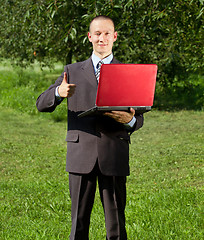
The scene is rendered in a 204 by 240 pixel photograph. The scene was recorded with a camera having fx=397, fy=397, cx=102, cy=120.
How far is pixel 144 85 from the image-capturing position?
2609mm

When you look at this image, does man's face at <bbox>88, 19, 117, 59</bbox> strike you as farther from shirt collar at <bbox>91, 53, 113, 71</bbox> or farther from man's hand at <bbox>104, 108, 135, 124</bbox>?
man's hand at <bbox>104, 108, 135, 124</bbox>

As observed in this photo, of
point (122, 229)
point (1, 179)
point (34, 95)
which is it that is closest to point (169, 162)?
point (1, 179)

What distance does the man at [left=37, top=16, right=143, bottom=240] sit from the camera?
9.27ft

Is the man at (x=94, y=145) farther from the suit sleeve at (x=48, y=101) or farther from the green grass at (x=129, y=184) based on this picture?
the green grass at (x=129, y=184)

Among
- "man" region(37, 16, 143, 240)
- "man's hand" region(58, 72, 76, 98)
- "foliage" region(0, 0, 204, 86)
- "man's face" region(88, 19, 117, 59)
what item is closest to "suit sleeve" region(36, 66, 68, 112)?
"man" region(37, 16, 143, 240)

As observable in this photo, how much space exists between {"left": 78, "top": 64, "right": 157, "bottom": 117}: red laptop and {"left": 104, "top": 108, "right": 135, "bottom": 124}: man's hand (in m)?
0.05

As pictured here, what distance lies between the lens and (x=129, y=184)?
6.46m

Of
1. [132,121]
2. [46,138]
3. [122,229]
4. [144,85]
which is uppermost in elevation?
[144,85]

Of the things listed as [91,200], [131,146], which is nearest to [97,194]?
[91,200]

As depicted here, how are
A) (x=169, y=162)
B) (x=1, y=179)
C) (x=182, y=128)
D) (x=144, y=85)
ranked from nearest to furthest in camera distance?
1. (x=144, y=85)
2. (x=1, y=179)
3. (x=169, y=162)
4. (x=182, y=128)

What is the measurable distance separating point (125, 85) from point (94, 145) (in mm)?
534

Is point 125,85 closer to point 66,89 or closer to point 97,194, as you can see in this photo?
point 66,89

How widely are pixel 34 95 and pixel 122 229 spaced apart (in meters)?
12.1

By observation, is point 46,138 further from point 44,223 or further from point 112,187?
point 112,187
